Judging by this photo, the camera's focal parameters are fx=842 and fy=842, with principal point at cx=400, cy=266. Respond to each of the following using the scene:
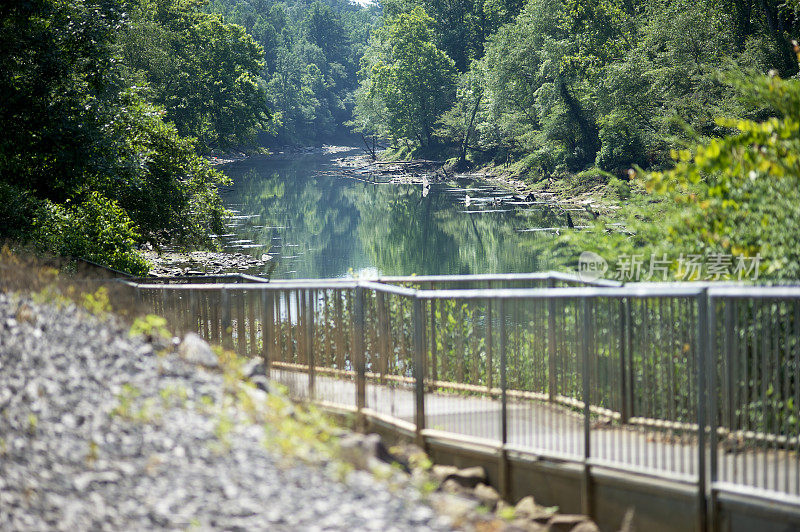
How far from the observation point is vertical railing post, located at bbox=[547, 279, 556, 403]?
686cm

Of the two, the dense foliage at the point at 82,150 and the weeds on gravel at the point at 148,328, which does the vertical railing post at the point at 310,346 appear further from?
the dense foliage at the point at 82,150

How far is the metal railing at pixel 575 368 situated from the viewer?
569 centimetres

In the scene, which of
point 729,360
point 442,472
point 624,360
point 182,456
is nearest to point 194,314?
point 442,472

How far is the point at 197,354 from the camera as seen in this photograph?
7152 millimetres

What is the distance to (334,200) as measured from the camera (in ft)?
180

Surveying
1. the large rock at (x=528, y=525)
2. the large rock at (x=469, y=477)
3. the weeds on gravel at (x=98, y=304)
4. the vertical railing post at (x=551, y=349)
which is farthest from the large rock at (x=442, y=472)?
the weeds on gravel at (x=98, y=304)

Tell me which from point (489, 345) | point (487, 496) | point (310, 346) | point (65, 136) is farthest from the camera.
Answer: point (65, 136)

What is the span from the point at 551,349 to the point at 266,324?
325 centimetres

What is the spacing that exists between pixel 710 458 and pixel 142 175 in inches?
660

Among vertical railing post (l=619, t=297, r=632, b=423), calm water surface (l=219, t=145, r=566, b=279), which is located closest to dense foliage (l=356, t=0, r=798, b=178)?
calm water surface (l=219, t=145, r=566, b=279)

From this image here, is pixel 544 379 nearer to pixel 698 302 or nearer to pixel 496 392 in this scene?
pixel 496 392

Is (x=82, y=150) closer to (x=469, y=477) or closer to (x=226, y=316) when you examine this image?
(x=226, y=316)

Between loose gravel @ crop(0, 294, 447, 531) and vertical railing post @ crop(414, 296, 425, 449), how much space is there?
1.77 metres

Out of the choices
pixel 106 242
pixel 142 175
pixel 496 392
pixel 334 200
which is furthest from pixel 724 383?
pixel 334 200
